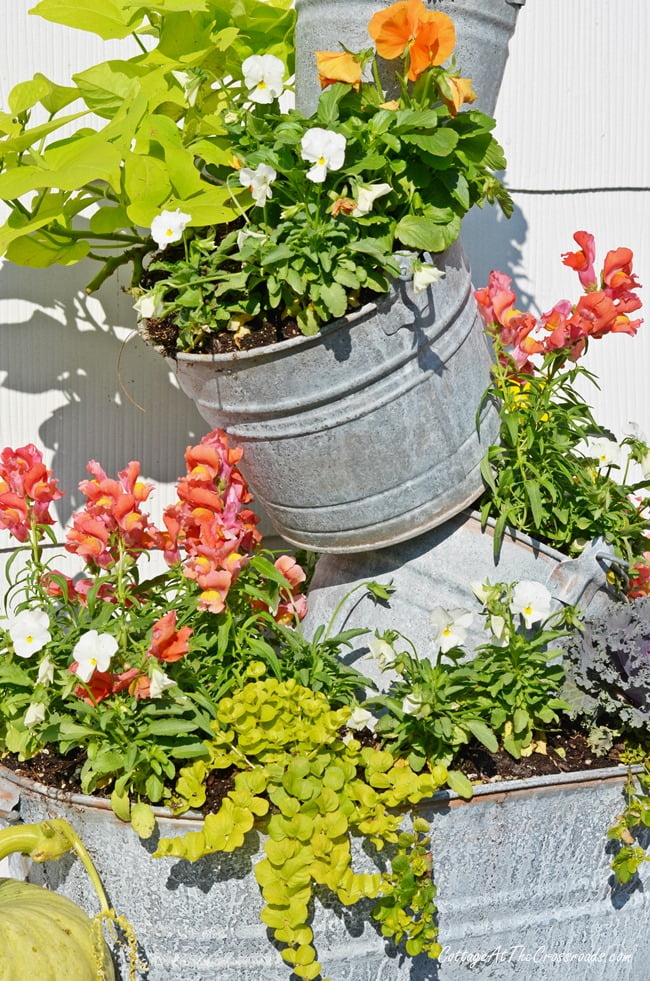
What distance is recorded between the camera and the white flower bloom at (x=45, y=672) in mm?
1600

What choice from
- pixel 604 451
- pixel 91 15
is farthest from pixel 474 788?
pixel 91 15

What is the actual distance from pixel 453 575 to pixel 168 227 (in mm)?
712

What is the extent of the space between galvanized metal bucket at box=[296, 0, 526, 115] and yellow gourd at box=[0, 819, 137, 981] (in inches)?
46.4

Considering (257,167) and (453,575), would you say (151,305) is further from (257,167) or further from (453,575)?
(453,575)

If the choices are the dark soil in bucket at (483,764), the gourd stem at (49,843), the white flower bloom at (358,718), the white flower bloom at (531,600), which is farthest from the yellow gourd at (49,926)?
the white flower bloom at (531,600)

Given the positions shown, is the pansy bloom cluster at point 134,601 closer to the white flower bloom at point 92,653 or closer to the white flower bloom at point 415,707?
the white flower bloom at point 92,653

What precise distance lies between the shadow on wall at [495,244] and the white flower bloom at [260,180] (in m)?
0.98

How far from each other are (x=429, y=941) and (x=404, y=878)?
15cm

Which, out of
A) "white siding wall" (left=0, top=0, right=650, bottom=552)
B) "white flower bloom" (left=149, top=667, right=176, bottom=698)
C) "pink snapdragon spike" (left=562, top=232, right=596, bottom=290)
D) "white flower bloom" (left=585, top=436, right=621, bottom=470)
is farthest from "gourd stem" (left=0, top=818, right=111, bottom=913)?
"pink snapdragon spike" (left=562, top=232, right=596, bottom=290)

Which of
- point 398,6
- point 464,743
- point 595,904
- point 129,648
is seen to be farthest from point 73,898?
point 398,6

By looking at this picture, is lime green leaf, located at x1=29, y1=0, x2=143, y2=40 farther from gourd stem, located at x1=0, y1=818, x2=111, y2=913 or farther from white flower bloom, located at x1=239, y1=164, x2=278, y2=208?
gourd stem, located at x1=0, y1=818, x2=111, y2=913

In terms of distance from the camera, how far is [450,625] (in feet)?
5.32

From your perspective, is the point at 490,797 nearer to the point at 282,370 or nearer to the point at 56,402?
the point at 282,370

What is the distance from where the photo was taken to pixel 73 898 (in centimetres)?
162
